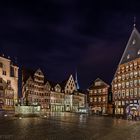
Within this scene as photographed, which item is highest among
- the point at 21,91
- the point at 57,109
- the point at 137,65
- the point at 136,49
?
the point at 136,49

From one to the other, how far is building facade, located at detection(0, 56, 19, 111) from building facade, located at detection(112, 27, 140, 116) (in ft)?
120

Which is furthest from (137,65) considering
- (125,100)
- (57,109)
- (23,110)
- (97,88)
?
(57,109)

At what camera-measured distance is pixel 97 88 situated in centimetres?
10712

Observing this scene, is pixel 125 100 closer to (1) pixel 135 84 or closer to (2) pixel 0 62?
(1) pixel 135 84

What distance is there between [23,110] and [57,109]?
7167 centimetres

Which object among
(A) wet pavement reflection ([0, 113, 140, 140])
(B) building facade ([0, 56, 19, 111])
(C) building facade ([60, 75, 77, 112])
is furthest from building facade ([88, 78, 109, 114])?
(A) wet pavement reflection ([0, 113, 140, 140])

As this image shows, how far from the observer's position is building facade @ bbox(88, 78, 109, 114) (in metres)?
103

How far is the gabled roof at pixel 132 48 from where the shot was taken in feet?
287

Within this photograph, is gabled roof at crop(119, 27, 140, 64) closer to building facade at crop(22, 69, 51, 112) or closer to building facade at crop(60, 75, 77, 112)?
building facade at crop(22, 69, 51, 112)

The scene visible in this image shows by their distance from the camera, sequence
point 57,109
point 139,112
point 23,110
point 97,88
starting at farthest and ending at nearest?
point 57,109, point 97,88, point 139,112, point 23,110

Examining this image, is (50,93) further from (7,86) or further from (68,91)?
(7,86)

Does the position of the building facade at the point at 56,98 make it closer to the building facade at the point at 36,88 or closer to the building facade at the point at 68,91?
the building facade at the point at 68,91

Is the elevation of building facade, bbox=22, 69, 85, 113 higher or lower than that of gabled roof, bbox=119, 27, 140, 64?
lower

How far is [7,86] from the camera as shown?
9406 centimetres
